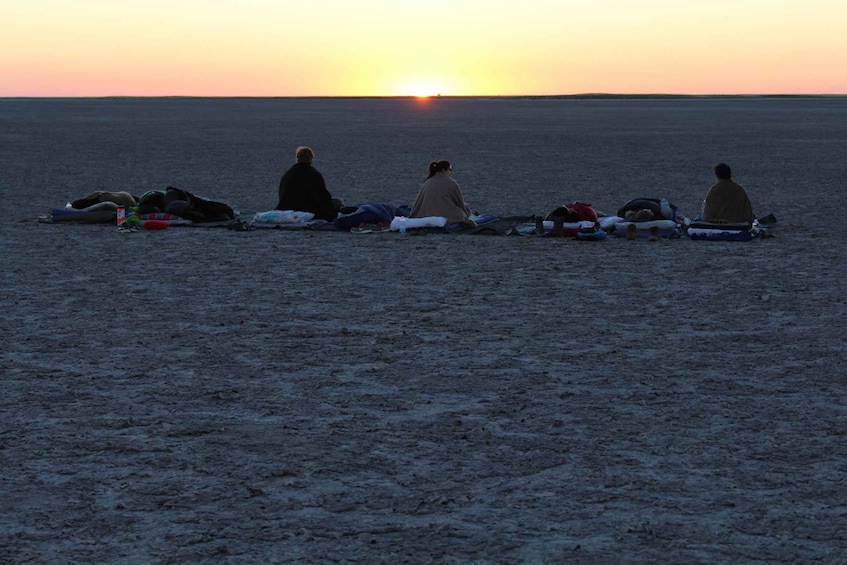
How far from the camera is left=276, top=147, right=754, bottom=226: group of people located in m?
13.2

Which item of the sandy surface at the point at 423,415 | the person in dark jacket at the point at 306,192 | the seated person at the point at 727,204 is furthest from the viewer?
the person in dark jacket at the point at 306,192

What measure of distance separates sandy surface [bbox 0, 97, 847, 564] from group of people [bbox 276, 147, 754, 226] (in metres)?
1.00

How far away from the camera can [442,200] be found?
45.2 ft

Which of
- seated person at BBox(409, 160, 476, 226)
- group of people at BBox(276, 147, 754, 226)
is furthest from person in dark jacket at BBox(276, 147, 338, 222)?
seated person at BBox(409, 160, 476, 226)

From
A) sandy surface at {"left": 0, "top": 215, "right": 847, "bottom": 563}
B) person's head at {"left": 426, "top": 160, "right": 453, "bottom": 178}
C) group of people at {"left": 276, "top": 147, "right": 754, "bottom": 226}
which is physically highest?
person's head at {"left": 426, "top": 160, "right": 453, "bottom": 178}

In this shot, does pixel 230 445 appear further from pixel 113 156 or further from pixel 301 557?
pixel 113 156

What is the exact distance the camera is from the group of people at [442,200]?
13203mm

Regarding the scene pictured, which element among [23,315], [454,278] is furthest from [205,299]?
[454,278]

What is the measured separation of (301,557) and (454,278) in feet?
21.1

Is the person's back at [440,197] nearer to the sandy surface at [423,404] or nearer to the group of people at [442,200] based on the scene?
the group of people at [442,200]

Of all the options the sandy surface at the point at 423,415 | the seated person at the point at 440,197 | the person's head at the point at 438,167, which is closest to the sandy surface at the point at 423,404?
the sandy surface at the point at 423,415

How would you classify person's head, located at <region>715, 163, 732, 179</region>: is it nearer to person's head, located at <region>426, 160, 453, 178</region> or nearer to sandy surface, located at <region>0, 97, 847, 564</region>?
sandy surface, located at <region>0, 97, 847, 564</region>

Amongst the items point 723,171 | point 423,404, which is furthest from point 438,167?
point 423,404

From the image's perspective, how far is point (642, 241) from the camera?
42.0 feet
